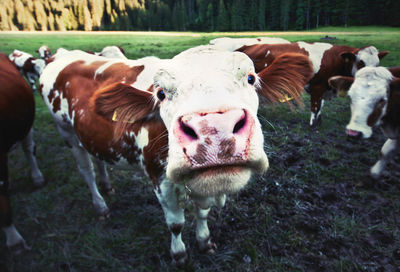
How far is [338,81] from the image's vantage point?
3469mm

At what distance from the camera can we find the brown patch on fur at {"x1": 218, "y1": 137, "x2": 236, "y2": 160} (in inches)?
33.3

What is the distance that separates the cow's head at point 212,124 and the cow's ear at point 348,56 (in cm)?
516

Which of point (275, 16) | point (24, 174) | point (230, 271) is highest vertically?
point (275, 16)

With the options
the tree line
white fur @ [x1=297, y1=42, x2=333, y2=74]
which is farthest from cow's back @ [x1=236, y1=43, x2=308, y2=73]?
the tree line

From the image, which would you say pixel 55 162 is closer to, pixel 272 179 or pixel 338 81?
pixel 272 179

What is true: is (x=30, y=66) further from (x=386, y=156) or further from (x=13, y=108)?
(x=386, y=156)

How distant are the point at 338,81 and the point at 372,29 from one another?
496cm

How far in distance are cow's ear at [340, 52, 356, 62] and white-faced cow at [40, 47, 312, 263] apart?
14.0ft

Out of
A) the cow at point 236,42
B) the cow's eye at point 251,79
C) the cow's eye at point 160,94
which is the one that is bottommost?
the cow's eye at point 160,94

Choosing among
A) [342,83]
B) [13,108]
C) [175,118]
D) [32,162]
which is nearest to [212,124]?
[175,118]

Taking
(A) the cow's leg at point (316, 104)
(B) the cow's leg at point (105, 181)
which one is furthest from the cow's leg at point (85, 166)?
(A) the cow's leg at point (316, 104)

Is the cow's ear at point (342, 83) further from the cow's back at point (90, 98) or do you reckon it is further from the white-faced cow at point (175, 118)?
the cow's back at point (90, 98)

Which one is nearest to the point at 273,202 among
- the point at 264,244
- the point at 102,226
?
the point at 264,244

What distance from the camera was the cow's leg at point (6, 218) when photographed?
85.1 inches
